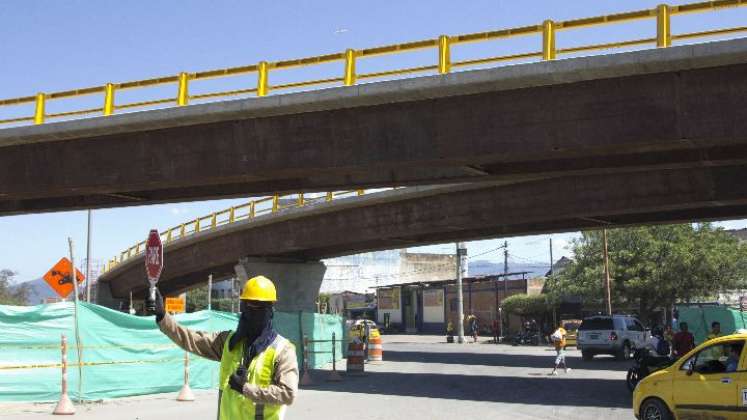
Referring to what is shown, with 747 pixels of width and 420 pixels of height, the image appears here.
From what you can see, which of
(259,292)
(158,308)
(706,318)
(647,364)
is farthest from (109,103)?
(706,318)

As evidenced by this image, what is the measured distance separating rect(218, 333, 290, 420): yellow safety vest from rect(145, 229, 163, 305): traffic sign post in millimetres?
1132

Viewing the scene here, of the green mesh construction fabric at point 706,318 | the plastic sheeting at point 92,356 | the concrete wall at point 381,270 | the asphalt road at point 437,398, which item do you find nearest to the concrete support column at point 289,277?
the asphalt road at point 437,398

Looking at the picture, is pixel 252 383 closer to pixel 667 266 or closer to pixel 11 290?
pixel 667 266

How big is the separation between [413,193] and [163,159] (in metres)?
10.9

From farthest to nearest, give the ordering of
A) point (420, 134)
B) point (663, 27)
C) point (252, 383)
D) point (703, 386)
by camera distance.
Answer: point (420, 134)
point (663, 27)
point (703, 386)
point (252, 383)

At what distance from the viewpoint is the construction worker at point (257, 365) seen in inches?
176

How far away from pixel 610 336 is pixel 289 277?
14274 millimetres

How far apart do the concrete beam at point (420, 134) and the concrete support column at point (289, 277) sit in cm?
1430

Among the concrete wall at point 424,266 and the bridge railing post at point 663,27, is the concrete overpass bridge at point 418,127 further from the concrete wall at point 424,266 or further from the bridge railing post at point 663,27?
the concrete wall at point 424,266

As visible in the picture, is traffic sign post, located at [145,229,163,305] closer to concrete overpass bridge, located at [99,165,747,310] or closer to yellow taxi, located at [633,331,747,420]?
yellow taxi, located at [633,331,747,420]

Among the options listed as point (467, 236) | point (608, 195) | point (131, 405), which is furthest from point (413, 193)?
point (131, 405)

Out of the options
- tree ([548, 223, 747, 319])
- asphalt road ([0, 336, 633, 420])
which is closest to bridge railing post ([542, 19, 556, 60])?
asphalt road ([0, 336, 633, 420])

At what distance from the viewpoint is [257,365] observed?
4.55 meters

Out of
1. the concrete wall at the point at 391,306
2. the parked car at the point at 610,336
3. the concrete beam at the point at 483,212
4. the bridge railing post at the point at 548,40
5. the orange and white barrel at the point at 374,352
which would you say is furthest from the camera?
the concrete wall at the point at 391,306
